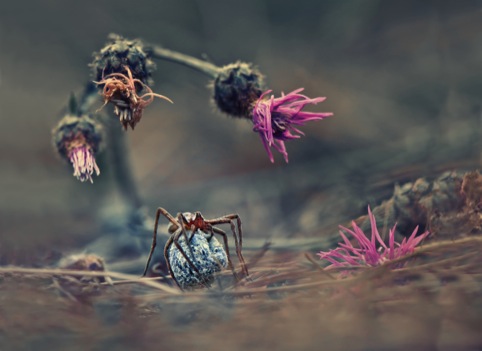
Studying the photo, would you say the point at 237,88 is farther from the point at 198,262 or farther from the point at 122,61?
the point at 198,262

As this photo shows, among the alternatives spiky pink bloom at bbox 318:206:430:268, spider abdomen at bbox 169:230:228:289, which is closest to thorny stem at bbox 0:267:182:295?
spider abdomen at bbox 169:230:228:289

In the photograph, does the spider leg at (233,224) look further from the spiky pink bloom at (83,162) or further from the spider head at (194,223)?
the spiky pink bloom at (83,162)

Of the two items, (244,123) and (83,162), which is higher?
(244,123)

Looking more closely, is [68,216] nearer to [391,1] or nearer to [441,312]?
[391,1]

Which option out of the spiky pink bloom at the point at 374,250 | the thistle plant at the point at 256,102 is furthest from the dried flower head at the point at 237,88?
the spiky pink bloom at the point at 374,250

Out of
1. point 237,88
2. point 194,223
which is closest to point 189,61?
point 237,88

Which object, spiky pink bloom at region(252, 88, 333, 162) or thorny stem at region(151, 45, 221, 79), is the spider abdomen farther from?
thorny stem at region(151, 45, 221, 79)
